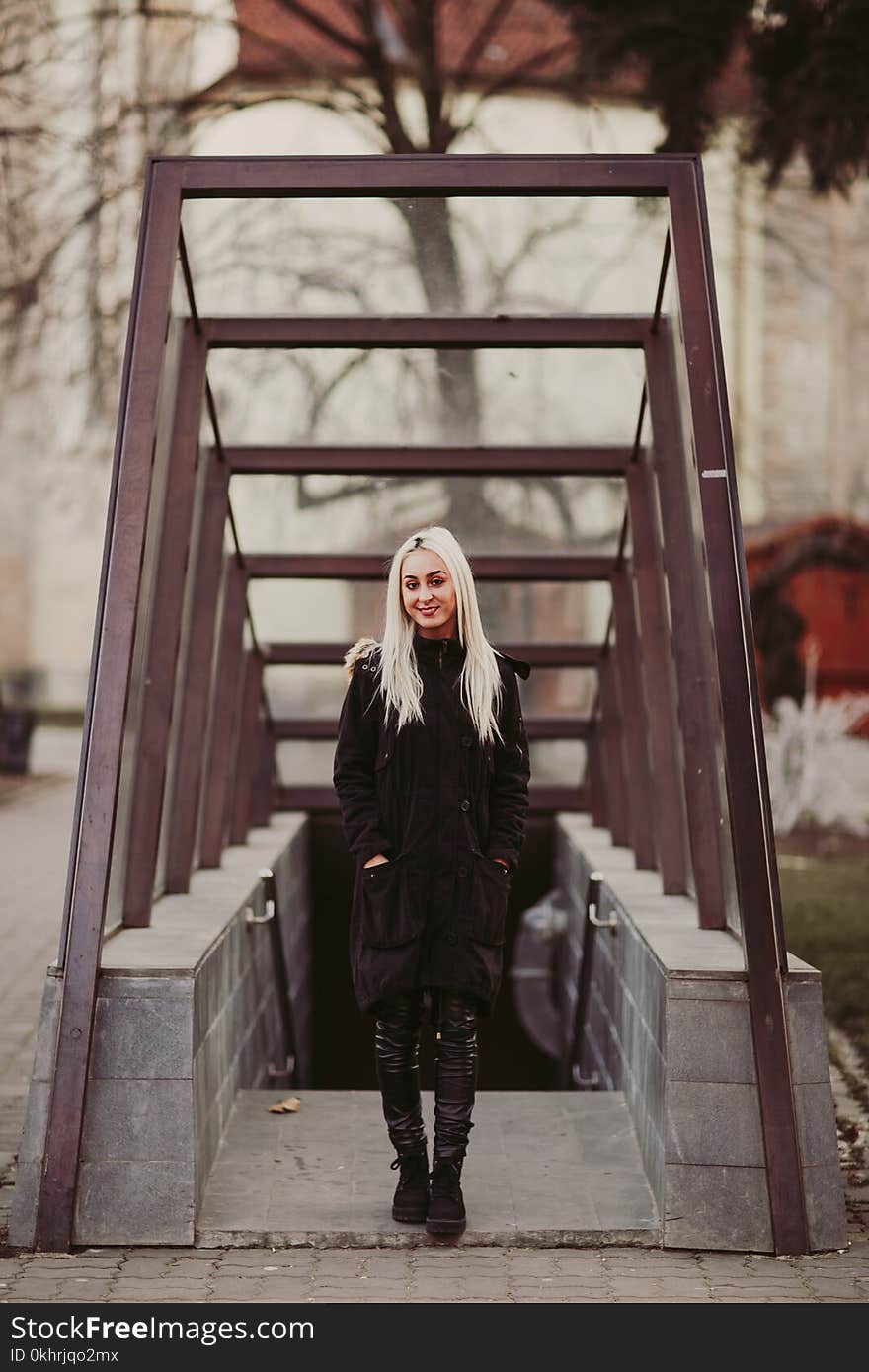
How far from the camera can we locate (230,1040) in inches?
248

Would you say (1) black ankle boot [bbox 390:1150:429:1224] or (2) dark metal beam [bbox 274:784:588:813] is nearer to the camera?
(1) black ankle boot [bbox 390:1150:429:1224]

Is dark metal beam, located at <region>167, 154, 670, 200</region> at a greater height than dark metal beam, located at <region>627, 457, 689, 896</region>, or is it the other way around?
dark metal beam, located at <region>167, 154, 670, 200</region>

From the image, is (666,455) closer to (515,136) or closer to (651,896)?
(651,896)

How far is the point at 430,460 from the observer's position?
8.03 metres

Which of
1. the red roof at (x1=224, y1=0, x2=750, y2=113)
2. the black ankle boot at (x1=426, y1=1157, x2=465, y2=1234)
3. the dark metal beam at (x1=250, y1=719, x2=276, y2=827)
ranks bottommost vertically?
the black ankle boot at (x1=426, y1=1157, x2=465, y2=1234)

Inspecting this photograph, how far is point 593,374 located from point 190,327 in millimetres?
1788

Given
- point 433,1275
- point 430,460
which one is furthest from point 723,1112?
point 430,460

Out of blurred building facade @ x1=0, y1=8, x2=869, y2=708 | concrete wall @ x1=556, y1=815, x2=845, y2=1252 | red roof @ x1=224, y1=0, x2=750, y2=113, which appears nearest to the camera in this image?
concrete wall @ x1=556, y1=815, x2=845, y2=1252

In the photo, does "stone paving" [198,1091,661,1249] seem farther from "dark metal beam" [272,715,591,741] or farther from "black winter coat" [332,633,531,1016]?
"dark metal beam" [272,715,591,741]

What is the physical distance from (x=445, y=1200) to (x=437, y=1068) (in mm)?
347

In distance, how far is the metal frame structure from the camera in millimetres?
5066

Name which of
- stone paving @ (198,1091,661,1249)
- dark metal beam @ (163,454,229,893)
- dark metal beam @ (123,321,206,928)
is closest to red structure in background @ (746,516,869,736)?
dark metal beam @ (163,454,229,893)

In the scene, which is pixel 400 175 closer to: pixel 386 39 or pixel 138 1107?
pixel 138 1107
